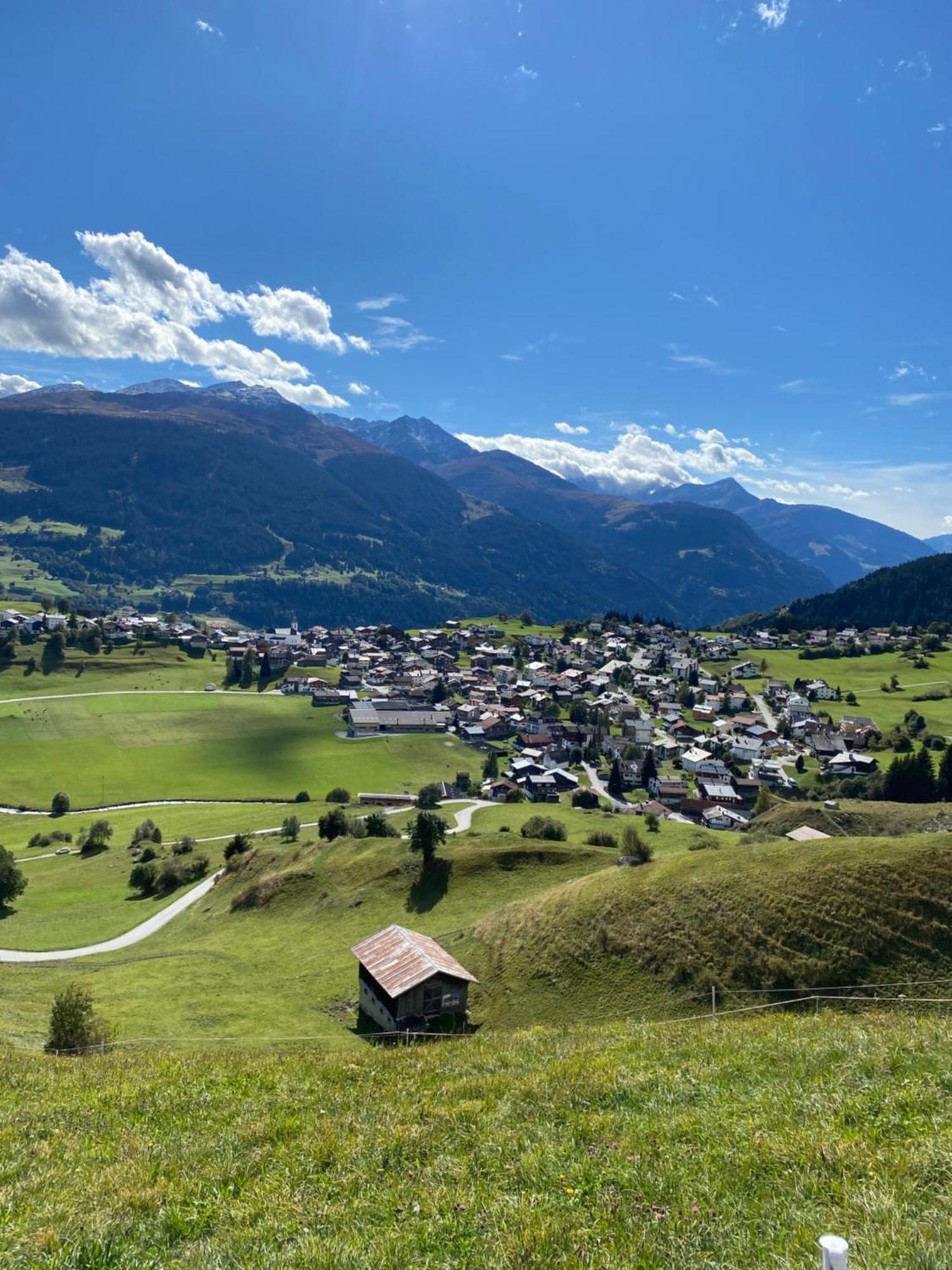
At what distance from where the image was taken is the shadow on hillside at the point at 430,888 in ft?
198

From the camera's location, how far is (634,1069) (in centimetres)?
1521

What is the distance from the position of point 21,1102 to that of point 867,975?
3348 centimetres

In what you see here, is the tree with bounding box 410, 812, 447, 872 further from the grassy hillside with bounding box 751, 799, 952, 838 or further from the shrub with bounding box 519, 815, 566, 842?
the grassy hillside with bounding box 751, 799, 952, 838

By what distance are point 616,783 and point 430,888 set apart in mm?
97410

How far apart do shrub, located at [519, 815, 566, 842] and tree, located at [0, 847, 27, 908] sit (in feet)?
198

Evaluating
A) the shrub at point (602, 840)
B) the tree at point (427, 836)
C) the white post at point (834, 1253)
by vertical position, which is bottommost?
the shrub at point (602, 840)

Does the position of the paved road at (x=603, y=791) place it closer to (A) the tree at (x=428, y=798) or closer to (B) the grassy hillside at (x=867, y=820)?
(A) the tree at (x=428, y=798)

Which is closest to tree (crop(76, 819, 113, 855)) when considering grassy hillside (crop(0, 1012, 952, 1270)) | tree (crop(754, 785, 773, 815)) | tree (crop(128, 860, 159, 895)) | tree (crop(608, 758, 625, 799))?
tree (crop(128, 860, 159, 895))

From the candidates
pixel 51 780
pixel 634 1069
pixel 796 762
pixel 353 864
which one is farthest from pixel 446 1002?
pixel 796 762

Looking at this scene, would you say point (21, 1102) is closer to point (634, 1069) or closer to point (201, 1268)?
point (201, 1268)

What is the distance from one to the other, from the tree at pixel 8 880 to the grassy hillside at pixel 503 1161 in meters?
71.2

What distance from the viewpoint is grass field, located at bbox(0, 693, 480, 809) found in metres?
139

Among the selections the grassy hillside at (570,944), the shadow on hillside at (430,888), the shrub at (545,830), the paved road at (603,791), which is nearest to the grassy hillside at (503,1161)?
the grassy hillside at (570,944)

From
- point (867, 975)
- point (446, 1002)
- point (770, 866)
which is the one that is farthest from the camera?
point (770, 866)
